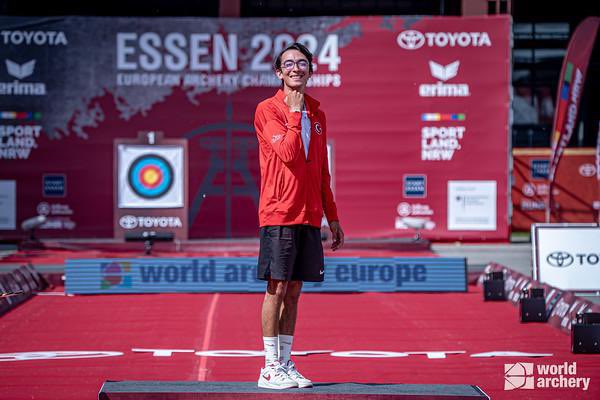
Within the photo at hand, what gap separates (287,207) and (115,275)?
5.35 meters

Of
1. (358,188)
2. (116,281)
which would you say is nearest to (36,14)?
(358,188)

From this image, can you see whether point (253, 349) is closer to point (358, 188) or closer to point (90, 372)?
point (90, 372)

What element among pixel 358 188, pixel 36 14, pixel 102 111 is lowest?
pixel 358 188

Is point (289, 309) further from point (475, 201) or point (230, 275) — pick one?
point (475, 201)

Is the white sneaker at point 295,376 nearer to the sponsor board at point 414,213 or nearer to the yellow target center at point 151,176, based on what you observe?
the sponsor board at point 414,213

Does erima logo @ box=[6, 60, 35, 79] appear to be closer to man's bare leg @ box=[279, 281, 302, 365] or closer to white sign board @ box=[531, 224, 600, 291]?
white sign board @ box=[531, 224, 600, 291]

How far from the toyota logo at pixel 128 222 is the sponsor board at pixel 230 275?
20.8 feet

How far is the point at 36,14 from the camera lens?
737 inches

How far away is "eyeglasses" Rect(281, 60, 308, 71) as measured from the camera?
425 centimetres

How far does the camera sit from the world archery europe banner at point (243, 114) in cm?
1552

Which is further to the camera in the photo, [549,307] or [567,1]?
[567,1]

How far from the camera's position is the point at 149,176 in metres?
15.6

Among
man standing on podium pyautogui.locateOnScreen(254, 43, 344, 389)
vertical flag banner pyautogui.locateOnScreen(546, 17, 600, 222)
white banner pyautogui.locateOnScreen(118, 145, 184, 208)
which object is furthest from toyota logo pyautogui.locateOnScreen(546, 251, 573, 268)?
white banner pyautogui.locateOnScreen(118, 145, 184, 208)

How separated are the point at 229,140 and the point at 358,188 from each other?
90.9 inches
